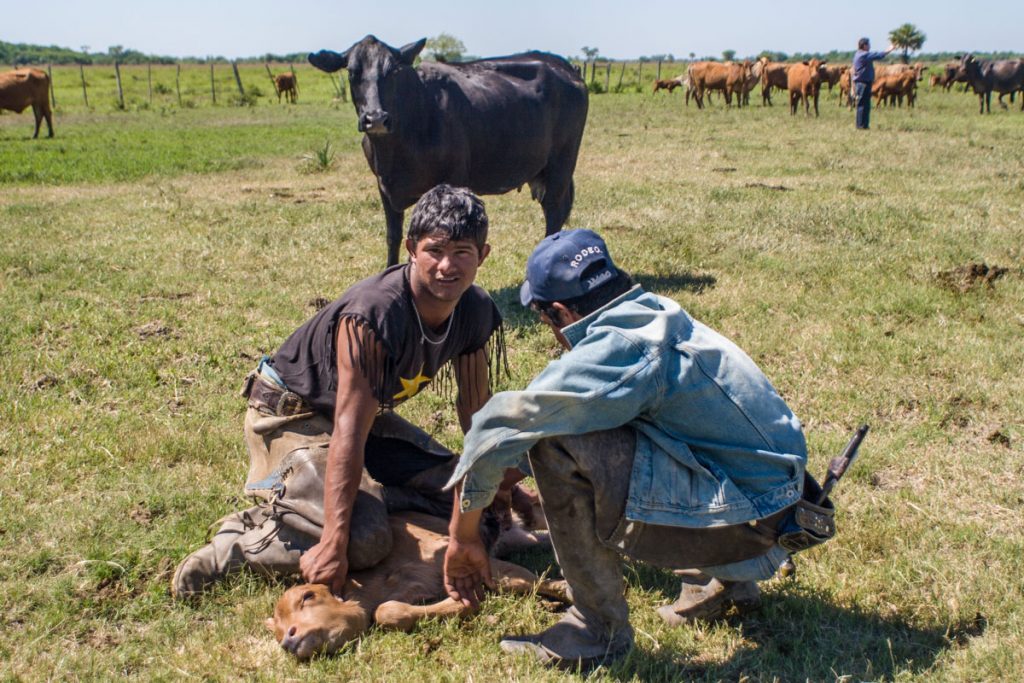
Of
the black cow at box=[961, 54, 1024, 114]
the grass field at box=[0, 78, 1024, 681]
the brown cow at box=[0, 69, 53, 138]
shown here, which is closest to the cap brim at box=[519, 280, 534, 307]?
the grass field at box=[0, 78, 1024, 681]

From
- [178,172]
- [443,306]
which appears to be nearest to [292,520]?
[443,306]

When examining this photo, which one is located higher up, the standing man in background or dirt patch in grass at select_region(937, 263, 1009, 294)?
the standing man in background

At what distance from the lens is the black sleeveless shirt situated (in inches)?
129

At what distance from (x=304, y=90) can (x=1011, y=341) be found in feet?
136

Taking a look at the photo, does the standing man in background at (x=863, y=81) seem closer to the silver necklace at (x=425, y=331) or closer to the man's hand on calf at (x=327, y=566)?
the silver necklace at (x=425, y=331)

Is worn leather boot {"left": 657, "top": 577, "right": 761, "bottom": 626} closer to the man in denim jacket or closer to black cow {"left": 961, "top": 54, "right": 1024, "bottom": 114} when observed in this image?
the man in denim jacket

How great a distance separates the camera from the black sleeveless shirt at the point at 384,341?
10.8 ft

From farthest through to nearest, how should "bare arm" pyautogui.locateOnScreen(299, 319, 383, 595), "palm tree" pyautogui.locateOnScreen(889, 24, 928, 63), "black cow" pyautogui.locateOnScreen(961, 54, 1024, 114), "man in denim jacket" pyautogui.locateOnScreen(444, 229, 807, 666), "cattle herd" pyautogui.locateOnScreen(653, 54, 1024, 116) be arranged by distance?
"palm tree" pyautogui.locateOnScreen(889, 24, 928, 63) < "black cow" pyautogui.locateOnScreen(961, 54, 1024, 114) < "cattle herd" pyautogui.locateOnScreen(653, 54, 1024, 116) < "bare arm" pyautogui.locateOnScreen(299, 319, 383, 595) < "man in denim jacket" pyautogui.locateOnScreen(444, 229, 807, 666)

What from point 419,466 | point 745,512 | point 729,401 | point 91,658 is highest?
point 729,401

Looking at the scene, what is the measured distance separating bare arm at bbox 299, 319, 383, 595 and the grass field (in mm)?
266

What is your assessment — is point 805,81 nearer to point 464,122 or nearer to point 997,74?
point 997,74

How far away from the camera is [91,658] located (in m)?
3.07

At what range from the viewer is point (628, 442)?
284 cm

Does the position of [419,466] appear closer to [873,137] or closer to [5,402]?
[5,402]
